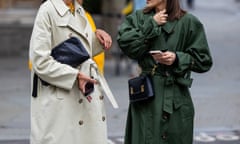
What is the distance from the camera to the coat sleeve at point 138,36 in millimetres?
4418

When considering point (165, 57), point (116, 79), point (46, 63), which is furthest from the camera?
point (116, 79)

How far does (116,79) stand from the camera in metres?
12.2

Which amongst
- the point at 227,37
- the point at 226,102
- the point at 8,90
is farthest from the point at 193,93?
the point at 227,37

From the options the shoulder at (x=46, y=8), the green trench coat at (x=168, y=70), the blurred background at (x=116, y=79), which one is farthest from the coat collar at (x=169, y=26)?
the blurred background at (x=116, y=79)

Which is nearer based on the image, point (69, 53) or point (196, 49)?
point (69, 53)

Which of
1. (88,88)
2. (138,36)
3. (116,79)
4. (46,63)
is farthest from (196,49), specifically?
(116,79)

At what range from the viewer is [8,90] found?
11.1 metres

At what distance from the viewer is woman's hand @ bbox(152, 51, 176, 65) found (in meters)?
4.32

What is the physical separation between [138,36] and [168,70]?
341mm

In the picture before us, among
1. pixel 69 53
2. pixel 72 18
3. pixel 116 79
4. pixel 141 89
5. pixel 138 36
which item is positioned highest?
pixel 72 18

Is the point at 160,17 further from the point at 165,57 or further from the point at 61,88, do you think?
the point at 61,88

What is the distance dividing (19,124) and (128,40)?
4.47m

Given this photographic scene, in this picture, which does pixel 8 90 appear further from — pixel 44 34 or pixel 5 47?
pixel 44 34

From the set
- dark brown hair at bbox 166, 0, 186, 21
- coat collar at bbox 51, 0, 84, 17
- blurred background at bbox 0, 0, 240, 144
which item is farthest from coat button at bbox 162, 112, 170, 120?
blurred background at bbox 0, 0, 240, 144
